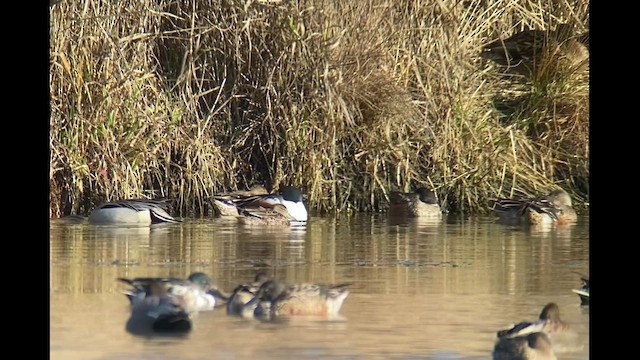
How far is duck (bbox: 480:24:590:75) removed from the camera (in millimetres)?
13781

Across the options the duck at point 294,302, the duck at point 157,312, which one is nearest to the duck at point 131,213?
the duck at point 157,312

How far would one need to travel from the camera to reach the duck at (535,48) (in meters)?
13.8

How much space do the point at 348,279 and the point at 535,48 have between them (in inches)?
260

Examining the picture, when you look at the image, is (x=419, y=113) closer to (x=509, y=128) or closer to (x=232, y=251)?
(x=509, y=128)

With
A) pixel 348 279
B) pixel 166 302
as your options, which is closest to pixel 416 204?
pixel 348 279

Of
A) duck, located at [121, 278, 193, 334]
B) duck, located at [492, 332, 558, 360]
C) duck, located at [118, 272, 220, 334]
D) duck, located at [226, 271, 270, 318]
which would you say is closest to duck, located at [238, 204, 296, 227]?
duck, located at [118, 272, 220, 334]

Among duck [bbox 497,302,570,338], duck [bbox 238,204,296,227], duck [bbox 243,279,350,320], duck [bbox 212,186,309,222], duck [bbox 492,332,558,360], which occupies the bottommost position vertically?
duck [bbox 492,332,558,360]

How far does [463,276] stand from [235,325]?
2.01 m

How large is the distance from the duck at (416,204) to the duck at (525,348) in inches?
220

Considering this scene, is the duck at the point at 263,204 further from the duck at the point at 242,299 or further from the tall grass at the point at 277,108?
the duck at the point at 242,299

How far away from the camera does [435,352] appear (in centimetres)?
595

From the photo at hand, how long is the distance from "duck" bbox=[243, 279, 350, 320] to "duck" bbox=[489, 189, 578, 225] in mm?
4731

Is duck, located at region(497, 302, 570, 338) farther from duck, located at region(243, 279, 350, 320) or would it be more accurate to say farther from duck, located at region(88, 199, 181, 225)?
duck, located at region(88, 199, 181, 225)
